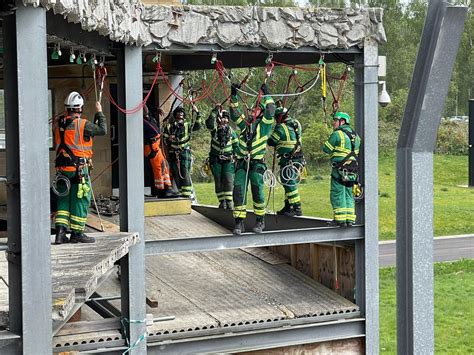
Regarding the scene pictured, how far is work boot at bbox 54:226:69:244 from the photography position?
998 centimetres

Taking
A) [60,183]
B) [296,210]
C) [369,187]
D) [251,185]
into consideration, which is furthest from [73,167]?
[296,210]

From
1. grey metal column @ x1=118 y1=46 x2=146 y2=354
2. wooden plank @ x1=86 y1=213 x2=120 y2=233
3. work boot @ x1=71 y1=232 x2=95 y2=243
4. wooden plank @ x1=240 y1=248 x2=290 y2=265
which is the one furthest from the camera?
wooden plank @ x1=240 y1=248 x2=290 y2=265

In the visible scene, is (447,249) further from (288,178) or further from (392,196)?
(288,178)

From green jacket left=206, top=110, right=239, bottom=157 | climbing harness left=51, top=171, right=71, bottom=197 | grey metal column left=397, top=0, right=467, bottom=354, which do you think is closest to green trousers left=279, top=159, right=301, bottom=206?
green jacket left=206, top=110, right=239, bottom=157

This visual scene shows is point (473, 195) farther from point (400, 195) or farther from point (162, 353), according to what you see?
point (400, 195)

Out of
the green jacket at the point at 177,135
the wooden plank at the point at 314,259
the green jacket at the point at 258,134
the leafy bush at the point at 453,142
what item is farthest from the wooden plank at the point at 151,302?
the leafy bush at the point at 453,142

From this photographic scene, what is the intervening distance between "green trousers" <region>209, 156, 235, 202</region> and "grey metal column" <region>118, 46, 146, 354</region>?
3882 millimetres

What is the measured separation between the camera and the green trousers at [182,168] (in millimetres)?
15945

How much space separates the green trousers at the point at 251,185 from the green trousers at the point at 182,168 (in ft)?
9.60

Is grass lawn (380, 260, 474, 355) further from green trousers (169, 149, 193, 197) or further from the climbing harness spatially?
the climbing harness

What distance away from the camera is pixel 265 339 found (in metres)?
12.1

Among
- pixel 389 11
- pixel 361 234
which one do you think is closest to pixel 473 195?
pixel 389 11

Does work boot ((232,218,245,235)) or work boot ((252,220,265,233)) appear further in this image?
work boot ((252,220,265,233))

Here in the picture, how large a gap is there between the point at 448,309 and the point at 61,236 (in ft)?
50.8
